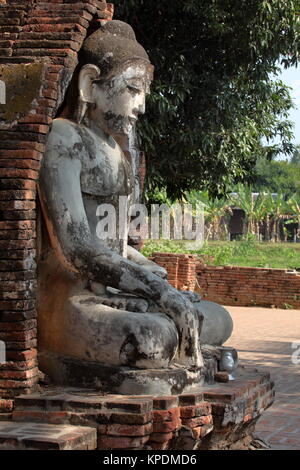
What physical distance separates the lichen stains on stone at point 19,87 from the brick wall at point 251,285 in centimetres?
1403

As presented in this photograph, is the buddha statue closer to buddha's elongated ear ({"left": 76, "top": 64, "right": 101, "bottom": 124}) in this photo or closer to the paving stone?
buddha's elongated ear ({"left": 76, "top": 64, "right": 101, "bottom": 124})

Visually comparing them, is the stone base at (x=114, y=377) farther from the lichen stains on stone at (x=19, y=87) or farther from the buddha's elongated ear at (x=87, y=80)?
the buddha's elongated ear at (x=87, y=80)

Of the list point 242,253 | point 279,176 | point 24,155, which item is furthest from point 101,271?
point 279,176

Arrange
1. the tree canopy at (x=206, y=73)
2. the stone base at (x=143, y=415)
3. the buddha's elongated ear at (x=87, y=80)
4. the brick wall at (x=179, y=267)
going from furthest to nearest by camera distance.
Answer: the brick wall at (x=179, y=267), the tree canopy at (x=206, y=73), the buddha's elongated ear at (x=87, y=80), the stone base at (x=143, y=415)

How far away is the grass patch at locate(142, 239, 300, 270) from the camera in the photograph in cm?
2344

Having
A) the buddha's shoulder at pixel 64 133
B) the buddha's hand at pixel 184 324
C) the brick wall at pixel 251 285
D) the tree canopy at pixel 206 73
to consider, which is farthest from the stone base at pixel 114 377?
the brick wall at pixel 251 285

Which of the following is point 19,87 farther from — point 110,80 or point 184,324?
point 184,324

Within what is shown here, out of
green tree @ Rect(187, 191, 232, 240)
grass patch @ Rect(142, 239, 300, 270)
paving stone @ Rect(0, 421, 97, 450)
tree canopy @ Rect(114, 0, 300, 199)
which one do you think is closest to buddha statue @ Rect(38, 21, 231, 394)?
paving stone @ Rect(0, 421, 97, 450)

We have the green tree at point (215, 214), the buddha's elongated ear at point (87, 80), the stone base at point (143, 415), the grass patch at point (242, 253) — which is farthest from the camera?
the green tree at point (215, 214)

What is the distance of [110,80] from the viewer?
487 cm

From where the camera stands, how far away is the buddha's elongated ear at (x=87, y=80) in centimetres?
483

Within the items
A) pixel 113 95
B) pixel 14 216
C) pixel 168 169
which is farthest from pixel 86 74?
pixel 168 169

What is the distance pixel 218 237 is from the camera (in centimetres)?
3725

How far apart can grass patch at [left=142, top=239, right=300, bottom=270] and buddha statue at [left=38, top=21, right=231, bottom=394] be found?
1592 centimetres
